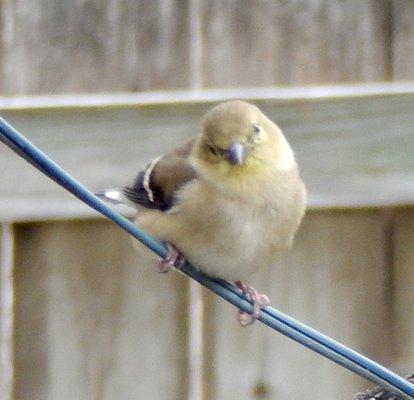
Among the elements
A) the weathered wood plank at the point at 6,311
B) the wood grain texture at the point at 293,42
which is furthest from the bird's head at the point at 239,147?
the weathered wood plank at the point at 6,311

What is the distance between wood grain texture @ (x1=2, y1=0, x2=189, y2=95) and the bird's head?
0.27 m

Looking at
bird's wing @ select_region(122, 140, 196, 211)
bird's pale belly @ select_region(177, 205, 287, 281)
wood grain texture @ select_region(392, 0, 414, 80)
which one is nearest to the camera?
bird's pale belly @ select_region(177, 205, 287, 281)

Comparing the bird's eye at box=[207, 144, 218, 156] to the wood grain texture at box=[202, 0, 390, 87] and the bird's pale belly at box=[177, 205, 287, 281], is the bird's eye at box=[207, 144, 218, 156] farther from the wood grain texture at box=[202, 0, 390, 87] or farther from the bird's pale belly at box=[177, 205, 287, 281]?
the wood grain texture at box=[202, 0, 390, 87]

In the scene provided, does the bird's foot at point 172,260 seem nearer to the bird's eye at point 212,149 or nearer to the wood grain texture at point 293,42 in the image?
the bird's eye at point 212,149

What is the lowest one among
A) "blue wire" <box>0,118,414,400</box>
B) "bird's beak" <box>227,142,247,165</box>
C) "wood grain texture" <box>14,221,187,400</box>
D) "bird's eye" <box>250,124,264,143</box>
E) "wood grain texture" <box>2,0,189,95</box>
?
"wood grain texture" <box>14,221,187,400</box>

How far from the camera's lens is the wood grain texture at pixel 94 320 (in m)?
3.00

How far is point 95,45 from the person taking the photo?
9.80 ft

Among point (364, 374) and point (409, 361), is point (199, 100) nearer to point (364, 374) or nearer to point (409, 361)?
point (409, 361)

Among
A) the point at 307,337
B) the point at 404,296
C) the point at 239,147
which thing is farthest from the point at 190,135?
the point at 307,337

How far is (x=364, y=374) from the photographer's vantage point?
6.56 feet

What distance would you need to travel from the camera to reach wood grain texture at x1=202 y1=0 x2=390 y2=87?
2.95 metres

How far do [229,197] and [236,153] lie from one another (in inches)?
4.1

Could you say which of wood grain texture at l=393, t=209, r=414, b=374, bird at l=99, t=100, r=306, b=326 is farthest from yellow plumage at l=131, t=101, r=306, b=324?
wood grain texture at l=393, t=209, r=414, b=374

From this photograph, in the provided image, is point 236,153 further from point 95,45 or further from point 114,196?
point 95,45
